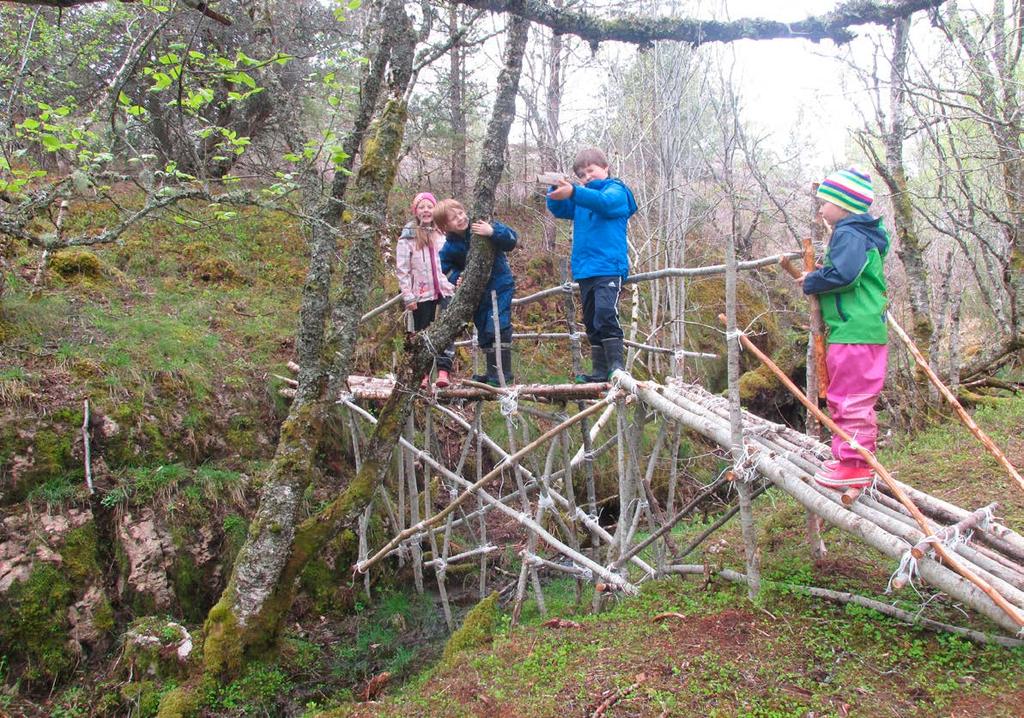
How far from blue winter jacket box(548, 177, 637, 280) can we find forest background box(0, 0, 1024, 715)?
673mm

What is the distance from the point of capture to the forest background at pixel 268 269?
3.96m

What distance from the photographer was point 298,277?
8.55 meters

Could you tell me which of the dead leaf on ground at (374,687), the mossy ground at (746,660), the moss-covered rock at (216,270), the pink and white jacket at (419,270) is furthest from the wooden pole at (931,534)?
the moss-covered rock at (216,270)

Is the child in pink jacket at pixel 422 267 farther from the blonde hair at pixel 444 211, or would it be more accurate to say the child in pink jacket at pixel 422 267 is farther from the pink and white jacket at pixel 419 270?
the blonde hair at pixel 444 211

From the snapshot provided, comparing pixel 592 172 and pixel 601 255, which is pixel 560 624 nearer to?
pixel 601 255

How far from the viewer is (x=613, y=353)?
4.09 meters

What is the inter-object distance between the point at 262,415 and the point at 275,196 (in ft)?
9.70

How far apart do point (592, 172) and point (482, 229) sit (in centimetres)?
85

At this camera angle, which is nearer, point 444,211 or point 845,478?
point 845,478

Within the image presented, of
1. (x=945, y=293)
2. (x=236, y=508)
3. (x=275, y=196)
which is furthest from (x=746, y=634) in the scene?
(x=945, y=293)

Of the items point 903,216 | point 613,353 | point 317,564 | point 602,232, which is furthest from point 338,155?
point 903,216

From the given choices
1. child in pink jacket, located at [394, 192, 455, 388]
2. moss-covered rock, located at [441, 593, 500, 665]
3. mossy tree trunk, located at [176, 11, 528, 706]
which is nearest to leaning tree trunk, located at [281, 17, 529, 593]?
mossy tree trunk, located at [176, 11, 528, 706]

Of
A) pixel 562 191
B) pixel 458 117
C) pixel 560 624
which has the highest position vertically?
pixel 458 117

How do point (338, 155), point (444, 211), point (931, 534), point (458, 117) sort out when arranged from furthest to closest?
point (458, 117)
point (444, 211)
point (338, 155)
point (931, 534)
